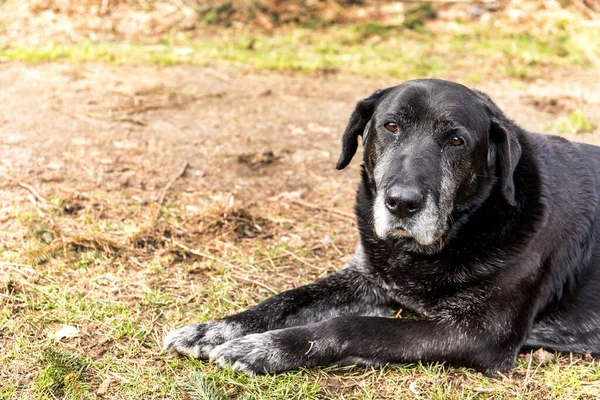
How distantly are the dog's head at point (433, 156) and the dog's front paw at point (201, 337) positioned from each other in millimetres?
997

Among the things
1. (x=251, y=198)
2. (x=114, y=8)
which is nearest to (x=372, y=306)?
(x=251, y=198)

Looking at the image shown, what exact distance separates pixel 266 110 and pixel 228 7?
433 cm

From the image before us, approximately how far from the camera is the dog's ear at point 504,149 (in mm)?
3854

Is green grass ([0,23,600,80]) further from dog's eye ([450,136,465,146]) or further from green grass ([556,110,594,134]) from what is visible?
dog's eye ([450,136,465,146])

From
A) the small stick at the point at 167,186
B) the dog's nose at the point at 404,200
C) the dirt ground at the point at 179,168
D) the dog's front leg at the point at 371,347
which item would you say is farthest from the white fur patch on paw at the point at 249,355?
the small stick at the point at 167,186

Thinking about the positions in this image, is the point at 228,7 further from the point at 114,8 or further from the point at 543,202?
the point at 543,202

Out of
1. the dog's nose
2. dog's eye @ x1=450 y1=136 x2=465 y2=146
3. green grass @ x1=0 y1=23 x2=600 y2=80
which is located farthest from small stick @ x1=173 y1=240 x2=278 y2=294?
green grass @ x1=0 y1=23 x2=600 y2=80

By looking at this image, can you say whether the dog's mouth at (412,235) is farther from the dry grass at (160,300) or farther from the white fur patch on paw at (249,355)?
the white fur patch on paw at (249,355)

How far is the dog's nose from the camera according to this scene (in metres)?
3.60

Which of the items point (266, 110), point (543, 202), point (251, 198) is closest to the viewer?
point (543, 202)

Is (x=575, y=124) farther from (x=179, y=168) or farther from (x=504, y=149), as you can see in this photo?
(x=179, y=168)

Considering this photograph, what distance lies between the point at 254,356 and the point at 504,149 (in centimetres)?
180

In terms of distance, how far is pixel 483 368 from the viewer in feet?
12.3

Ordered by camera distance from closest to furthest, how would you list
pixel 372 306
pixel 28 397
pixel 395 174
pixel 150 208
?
pixel 28 397 < pixel 395 174 < pixel 372 306 < pixel 150 208
